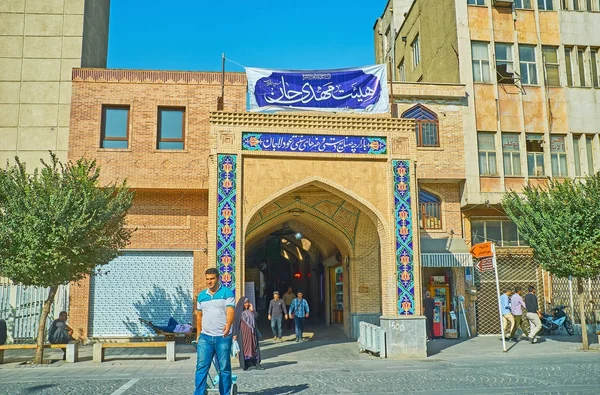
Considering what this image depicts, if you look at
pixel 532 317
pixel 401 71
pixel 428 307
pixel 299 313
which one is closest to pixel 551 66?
pixel 401 71

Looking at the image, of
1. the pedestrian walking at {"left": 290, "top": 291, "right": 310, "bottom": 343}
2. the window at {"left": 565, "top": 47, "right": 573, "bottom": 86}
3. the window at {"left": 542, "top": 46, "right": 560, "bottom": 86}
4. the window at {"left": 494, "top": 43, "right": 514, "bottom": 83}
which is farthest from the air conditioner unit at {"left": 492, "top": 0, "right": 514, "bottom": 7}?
the pedestrian walking at {"left": 290, "top": 291, "right": 310, "bottom": 343}

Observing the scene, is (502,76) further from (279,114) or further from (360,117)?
(279,114)

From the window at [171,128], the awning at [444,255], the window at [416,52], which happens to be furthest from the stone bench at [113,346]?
the window at [416,52]

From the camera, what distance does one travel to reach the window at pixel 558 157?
20062mm

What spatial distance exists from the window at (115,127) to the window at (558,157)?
1430cm

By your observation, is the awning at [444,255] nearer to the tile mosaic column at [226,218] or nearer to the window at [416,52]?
the tile mosaic column at [226,218]

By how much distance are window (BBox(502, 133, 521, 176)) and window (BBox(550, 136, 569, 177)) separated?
1242 mm

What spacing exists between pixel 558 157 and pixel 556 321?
567 centimetres

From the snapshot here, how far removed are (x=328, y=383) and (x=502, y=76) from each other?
14.6 meters

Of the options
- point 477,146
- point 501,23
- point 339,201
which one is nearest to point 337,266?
point 339,201

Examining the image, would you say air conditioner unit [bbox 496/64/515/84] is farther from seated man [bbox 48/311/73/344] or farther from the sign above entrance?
seated man [bbox 48/311/73/344]

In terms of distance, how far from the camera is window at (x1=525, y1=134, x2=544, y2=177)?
65.4 ft

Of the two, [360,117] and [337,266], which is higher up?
[360,117]

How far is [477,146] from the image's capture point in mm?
19516
